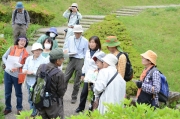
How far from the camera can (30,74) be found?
266 inches

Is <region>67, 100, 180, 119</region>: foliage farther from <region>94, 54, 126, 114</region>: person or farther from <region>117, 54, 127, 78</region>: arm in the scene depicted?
<region>117, 54, 127, 78</region>: arm

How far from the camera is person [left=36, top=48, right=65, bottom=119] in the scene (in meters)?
5.32

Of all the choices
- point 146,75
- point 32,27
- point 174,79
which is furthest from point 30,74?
point 32,27

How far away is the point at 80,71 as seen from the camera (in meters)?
8.05

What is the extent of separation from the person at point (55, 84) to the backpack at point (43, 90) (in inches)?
2.1

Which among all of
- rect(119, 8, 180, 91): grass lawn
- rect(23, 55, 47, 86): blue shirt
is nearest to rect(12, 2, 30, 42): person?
rect(119, 8, 180, 91): grass lawn

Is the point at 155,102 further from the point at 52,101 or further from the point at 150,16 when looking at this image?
the point at 150,16

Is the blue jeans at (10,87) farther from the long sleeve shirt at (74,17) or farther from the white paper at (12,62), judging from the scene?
the long sleeve shirt at (74,17)

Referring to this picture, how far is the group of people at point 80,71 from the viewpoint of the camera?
5.41 m

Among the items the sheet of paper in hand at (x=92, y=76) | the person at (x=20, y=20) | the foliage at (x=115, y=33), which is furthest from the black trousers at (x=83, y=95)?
the person at (x=20, y=20)

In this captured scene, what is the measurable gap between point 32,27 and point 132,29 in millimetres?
3805

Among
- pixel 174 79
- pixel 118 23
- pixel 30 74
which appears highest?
pixel 118 23

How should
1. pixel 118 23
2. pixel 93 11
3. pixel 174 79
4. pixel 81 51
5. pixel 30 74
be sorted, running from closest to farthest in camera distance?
pixel 30 74, pixel 81 51, pixel 174 79, pixel 118 23, pixel 93 11

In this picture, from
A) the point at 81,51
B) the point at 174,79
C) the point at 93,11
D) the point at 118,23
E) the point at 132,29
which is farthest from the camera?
the point at 93,11
